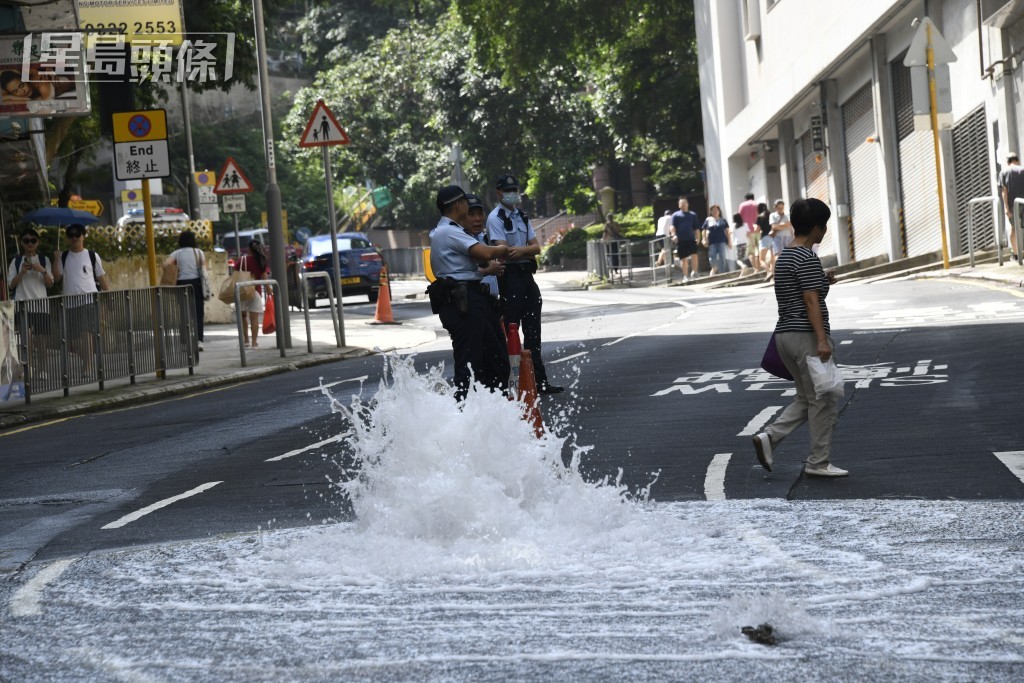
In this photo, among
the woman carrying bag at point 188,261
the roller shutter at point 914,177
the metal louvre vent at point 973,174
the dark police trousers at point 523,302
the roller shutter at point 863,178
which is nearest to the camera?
the dark police trousers at point 523,302

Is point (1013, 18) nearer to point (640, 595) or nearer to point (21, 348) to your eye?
point (21, 348)

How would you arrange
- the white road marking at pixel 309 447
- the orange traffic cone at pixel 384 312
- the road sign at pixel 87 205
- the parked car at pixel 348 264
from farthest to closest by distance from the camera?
the parked car at pixel 348 264, the road sign at pixel 87 205, the orange traffic cone at pixel 384 312, the white road marking at pixel 309 447

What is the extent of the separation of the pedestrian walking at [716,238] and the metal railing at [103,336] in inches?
834

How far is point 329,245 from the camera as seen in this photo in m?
40.0

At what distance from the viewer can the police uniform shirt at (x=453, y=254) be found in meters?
10.6

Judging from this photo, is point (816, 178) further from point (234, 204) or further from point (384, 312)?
point (234, 204)

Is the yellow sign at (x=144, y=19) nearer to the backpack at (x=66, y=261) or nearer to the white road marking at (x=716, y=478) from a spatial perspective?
the backpack at (x=66, y=261)

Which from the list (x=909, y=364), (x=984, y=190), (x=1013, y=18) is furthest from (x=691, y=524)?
(x=984, y=190)

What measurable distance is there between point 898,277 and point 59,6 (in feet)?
53.3

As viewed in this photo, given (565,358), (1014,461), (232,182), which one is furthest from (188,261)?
(1014,461)

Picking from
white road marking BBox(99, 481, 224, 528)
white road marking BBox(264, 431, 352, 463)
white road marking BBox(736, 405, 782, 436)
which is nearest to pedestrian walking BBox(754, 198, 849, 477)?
white road marking BBox(736, 405, 782, 436)

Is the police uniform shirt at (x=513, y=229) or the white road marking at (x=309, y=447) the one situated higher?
the police uniform shirt at (x=513, y=229)

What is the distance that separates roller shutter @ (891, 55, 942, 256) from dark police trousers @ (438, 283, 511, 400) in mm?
21812

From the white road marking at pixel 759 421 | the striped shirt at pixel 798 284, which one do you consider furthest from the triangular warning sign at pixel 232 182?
the striped shirt at pixel 798 284
